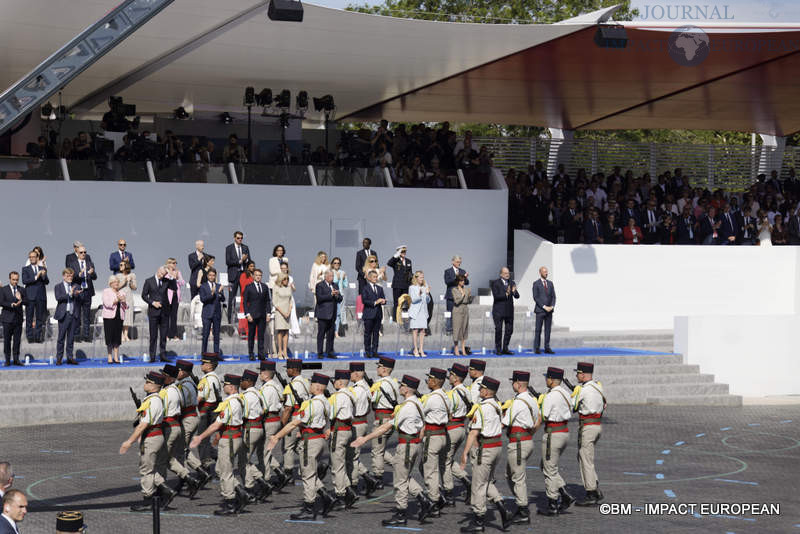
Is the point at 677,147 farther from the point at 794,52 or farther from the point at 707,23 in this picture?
the point at 707,23

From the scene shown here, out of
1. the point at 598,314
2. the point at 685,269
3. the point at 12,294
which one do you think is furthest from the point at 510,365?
the point at 12,294

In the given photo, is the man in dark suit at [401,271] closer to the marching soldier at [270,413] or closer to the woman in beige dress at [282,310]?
the woman in beige dress at [282,310]

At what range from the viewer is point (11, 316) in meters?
20.0

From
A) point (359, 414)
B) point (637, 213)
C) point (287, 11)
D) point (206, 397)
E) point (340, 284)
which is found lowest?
point (359, 414)

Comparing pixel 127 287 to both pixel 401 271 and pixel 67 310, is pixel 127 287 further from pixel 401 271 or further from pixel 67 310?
pixel 401 271

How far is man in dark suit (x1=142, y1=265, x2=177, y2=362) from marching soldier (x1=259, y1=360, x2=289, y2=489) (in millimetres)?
6860

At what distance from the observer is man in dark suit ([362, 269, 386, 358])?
22.1 metres

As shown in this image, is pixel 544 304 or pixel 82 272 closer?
pixel 82 272

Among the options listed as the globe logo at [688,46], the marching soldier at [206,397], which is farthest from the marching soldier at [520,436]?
the globe logo at [688,46]

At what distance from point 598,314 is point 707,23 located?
746cm

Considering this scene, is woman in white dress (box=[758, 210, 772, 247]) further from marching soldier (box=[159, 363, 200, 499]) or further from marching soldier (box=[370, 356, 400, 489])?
marching soldier (box=[159, 363, 200, 499])

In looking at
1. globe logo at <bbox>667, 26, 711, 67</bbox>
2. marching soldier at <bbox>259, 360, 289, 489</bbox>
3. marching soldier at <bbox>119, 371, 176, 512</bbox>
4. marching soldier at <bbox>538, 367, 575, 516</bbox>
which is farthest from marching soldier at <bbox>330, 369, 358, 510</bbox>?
globe logo at <bbox>667, 26, 711, 67</bbox>

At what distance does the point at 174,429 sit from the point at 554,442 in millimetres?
4704

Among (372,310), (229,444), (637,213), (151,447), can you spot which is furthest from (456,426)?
(637,213)
